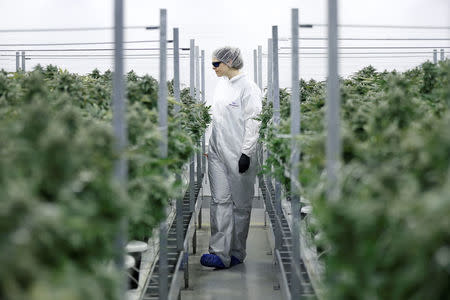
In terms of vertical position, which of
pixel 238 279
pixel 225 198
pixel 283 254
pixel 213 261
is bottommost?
pixel 238 279

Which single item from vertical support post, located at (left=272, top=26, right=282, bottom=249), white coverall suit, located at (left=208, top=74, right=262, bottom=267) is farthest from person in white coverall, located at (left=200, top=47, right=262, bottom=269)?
vertical support post, located at (left=272, top=26, right=282, bottom=249)

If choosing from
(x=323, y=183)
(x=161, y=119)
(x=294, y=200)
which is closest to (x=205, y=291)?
(x=294, y=200)

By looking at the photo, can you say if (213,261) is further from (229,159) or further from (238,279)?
(229,159)

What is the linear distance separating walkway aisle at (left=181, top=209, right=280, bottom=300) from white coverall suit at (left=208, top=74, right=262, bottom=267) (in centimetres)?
20

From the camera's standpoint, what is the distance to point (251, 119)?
491 centimetres

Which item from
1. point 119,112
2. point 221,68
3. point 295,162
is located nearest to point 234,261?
point 221,68

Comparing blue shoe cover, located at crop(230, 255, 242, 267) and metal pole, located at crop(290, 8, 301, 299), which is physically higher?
metal pole, located at crop(290, 8, 301, 299)

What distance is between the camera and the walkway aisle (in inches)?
175

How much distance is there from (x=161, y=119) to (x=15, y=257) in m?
1.83

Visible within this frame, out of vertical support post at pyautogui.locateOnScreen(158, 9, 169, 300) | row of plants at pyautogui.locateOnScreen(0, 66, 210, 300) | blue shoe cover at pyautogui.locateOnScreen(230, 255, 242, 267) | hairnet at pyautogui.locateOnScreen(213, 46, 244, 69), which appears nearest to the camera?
row of plants at pyautogui.locateOnScreen(0, 66, 210, 300)

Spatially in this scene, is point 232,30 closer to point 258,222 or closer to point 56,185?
point 258,222

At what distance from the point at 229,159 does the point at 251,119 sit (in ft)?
1.45

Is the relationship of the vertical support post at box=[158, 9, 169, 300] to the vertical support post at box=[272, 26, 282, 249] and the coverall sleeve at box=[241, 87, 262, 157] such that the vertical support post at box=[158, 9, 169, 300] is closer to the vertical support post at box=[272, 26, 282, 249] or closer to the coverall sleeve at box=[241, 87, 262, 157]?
the vertical support post at box=[272, 26, 282, 249]

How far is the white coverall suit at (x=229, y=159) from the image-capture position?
5020 mm
